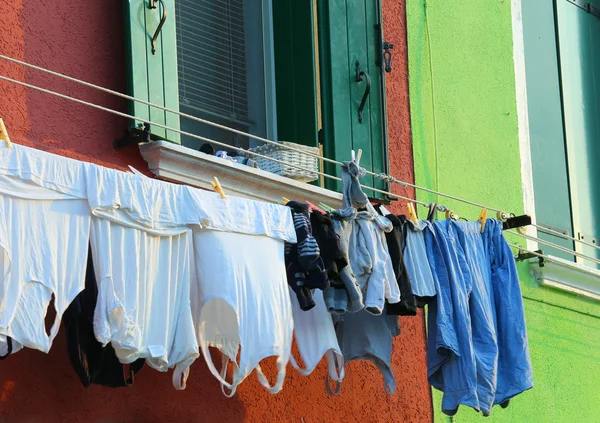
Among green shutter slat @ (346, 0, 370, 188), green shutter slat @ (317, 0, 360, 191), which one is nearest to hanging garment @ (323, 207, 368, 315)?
green shutter slat @ (317, 0, 360, 191)

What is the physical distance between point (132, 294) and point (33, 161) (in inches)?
22.9

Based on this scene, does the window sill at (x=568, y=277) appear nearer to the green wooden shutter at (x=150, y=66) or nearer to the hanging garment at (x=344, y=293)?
the hanging garment at (x=344, y=293)

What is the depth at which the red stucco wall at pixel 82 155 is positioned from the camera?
567cm

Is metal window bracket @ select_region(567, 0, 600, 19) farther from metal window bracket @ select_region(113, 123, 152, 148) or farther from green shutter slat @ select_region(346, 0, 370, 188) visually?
metal window bracket @ select_region(113, 123, 152, 148)

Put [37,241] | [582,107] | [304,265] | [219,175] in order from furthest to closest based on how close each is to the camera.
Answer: [582,107], [219,175], [304,265], [37,241]

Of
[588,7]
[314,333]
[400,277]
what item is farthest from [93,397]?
[588,7]

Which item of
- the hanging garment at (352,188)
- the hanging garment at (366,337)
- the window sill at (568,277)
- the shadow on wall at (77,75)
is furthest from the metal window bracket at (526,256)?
the shadow on wall at (77,75)

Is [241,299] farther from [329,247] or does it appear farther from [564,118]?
[564,118]

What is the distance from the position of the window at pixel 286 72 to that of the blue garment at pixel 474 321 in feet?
3.15

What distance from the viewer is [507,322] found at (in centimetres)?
649

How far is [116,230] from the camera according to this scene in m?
5.28

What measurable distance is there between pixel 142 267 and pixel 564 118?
14.6 ft

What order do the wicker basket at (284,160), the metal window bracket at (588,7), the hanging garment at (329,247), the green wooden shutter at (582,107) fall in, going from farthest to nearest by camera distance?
the metal window bracket at (588,7) < the green wooden shutter at (582,107) < the wicker basket at (284,160) < the hanging garment at (329,247)

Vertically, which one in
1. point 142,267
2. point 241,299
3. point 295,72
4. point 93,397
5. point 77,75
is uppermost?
point 295,72
